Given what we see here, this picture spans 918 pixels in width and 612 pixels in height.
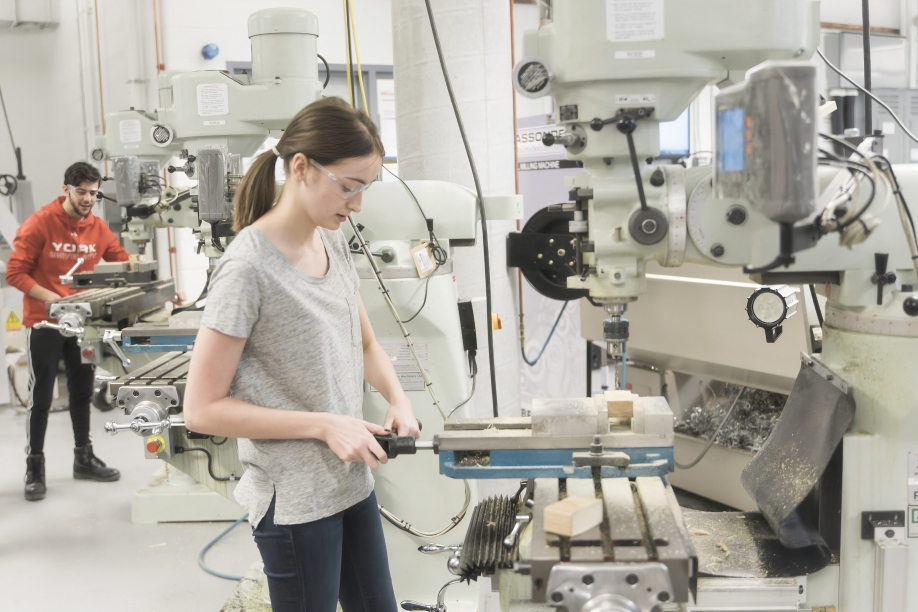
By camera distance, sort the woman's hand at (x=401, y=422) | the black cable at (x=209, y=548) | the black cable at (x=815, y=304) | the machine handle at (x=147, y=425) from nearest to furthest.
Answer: the woman's hand at (x=401, y=422), the black cable at (x=815, y=304), the machine handle at (x=147, y=425), the black cable at (x=209, y=548)

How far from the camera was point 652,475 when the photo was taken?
1212mm

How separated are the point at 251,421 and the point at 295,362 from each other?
11 cm

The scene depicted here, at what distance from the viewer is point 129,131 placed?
2756mm

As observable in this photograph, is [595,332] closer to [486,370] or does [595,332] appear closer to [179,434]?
[486,370]

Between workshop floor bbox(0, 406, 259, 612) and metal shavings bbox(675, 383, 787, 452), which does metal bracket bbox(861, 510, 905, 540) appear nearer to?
metal shavings bbox(675, 383, 787, 452)

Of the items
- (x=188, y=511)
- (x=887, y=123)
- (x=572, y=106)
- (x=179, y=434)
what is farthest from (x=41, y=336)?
(x=887, y=123)

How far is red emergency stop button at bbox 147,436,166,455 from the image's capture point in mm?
2110

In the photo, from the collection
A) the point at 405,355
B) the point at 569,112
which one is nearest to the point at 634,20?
the point at 569,112

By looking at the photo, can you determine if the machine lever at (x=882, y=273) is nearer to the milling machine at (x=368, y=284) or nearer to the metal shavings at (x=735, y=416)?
the milling machine at (x=368, y=284)

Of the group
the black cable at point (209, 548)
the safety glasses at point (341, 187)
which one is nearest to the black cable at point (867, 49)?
the safety glasses at point (341, 187)

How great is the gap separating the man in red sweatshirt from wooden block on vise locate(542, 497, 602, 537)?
2.72m

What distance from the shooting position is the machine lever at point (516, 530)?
119 cm

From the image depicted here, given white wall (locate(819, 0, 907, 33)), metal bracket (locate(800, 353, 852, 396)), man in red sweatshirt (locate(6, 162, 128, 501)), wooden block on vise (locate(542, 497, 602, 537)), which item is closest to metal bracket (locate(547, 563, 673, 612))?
wooden block on vise (locate(542, 497, 602, 537))

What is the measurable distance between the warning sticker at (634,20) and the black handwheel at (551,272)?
93cm
